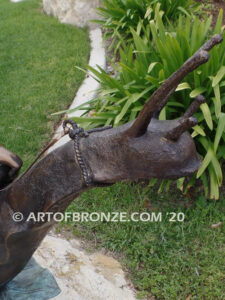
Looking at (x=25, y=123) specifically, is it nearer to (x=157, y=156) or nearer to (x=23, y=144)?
(x=23, y=144)

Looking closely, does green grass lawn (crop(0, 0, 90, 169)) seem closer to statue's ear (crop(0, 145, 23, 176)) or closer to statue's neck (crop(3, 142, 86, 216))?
statue's ear (crop(0, 145, 23, 176))

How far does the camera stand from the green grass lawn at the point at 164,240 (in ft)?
8.50

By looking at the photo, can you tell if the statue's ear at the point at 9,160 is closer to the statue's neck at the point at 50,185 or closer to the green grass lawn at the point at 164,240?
the statue's neck at the point at 50,185

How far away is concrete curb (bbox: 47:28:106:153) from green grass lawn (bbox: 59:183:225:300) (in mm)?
1067

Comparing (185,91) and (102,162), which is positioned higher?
(102,162)

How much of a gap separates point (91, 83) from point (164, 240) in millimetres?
2913

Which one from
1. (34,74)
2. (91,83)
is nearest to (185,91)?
(91,83)

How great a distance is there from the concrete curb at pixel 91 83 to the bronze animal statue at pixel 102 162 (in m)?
2.49

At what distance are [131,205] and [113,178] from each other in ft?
→ 6.90

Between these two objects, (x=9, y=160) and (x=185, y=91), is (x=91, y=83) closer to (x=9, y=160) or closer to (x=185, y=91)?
(x=185, y=91)

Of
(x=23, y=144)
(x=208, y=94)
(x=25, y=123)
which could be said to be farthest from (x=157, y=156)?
(x=25, y=123)

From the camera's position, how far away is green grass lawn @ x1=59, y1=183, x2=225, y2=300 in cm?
259

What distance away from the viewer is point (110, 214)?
3135 mm

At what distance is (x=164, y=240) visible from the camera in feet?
9.43
